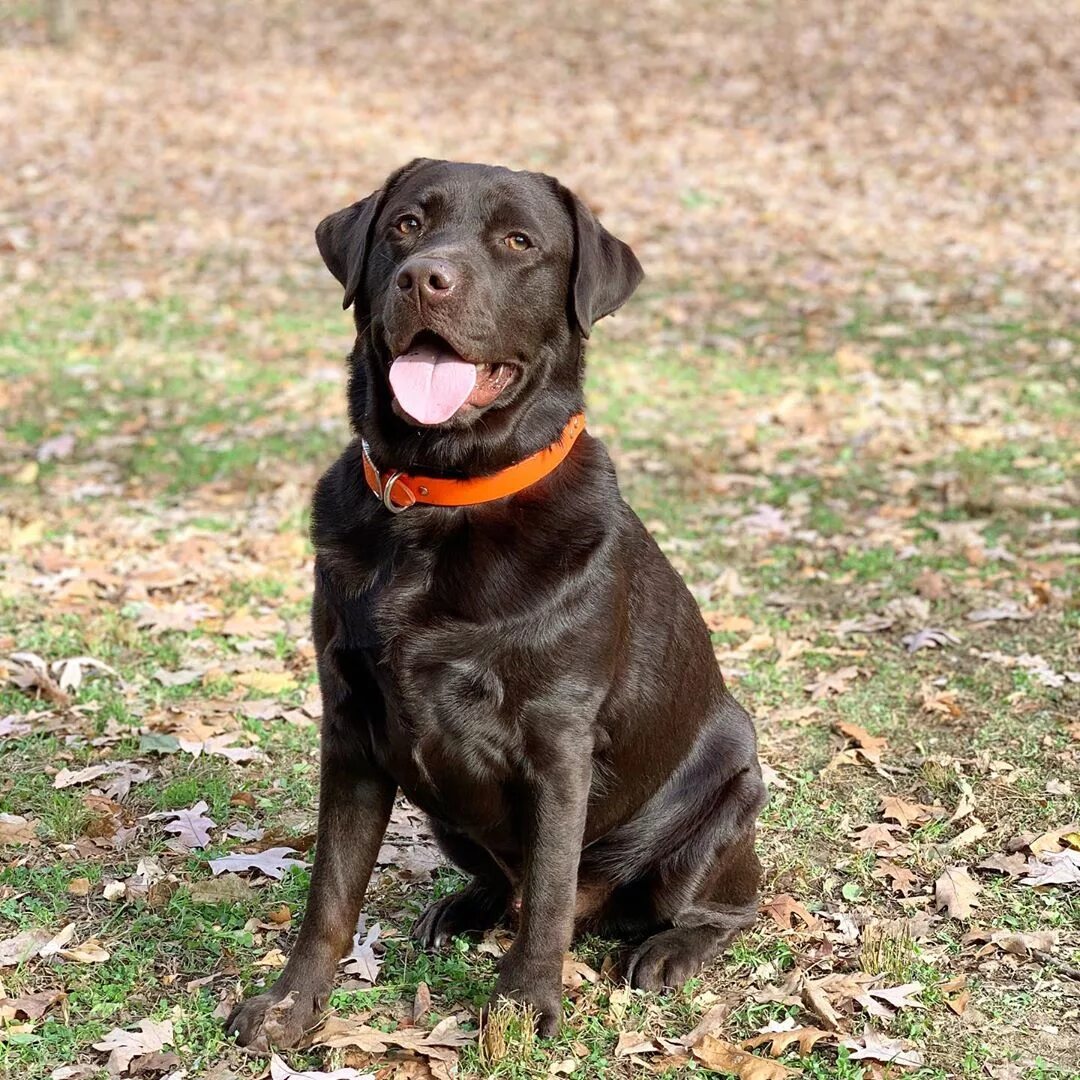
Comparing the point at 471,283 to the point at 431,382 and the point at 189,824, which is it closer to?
the point at 431,382

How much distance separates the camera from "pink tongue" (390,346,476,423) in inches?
125

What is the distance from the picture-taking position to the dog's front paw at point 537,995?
3234mm

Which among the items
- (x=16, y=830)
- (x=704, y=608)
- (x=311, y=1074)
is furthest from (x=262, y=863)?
(x=704, y=608)

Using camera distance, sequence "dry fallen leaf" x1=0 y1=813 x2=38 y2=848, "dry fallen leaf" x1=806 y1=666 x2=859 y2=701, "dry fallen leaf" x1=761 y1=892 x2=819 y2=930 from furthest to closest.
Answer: "dry fallen leaf" x1=806 y1=666 x2=859 y2=701, "dry fallen leaf" x1=0 y1=813 x2=38 y2=848, "dry fallen leaf" x1=761 y1=892 x2=819 y2=930

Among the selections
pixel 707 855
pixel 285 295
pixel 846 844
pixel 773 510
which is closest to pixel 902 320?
pixel 773 510

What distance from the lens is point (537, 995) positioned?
324 centimetres

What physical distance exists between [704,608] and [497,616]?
3138mm

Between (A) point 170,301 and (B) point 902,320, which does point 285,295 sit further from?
(B) point 902,320

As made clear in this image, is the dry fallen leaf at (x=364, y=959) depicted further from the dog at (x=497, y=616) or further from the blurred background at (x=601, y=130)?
the blurred background at (x=601, y=130)

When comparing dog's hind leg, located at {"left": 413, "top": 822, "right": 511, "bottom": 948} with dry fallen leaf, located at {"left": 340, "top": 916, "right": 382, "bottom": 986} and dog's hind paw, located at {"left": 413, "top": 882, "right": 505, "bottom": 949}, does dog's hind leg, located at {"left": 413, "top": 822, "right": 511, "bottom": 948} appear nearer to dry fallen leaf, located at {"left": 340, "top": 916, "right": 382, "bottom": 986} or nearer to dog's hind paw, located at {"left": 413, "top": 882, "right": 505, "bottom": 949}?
dog's hind paw, located at {"left": 413, "top": 882, "right": 505, "bottom": 949}

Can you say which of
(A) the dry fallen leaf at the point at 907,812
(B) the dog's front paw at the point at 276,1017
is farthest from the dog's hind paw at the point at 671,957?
(A) the dry fallen leaf at the point at 907,812

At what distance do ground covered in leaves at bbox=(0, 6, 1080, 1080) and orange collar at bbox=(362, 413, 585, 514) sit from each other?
121 cm

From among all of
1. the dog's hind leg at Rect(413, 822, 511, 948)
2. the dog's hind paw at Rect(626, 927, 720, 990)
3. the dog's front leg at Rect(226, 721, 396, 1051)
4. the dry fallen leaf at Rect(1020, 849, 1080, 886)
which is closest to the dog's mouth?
the dog's front leg at Rect(226, 721, 396, 1051)

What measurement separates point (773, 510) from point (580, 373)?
13.3ft
